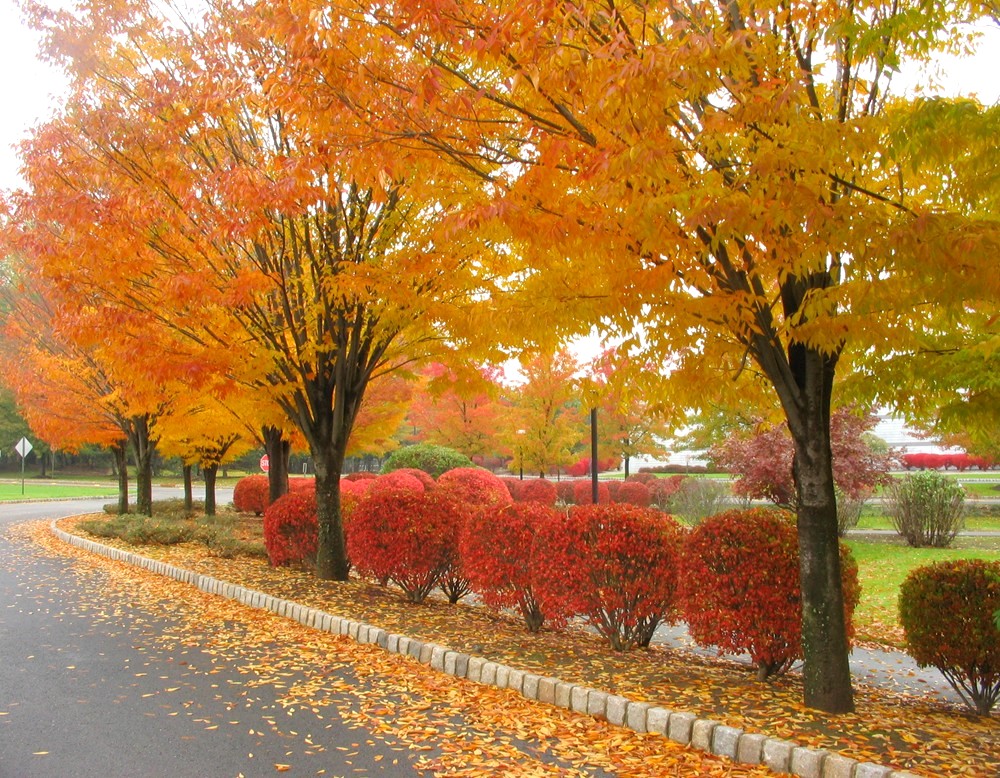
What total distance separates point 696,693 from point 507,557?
8.07 ft

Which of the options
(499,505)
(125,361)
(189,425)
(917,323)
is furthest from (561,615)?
(189,425)

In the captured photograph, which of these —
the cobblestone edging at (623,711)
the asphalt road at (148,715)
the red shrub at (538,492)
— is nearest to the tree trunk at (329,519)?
the cobblestone edging at (623,711)

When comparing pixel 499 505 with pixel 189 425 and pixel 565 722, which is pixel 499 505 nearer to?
pixel 565 722

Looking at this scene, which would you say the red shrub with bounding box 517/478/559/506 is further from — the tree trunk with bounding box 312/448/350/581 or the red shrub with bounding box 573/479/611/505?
the tree trunk with bounding box 312/448/350/581

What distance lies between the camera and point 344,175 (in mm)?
7844

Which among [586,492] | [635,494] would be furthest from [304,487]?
[635,494]

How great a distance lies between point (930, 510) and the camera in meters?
16.1

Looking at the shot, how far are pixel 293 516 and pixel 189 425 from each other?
7000 millimetres

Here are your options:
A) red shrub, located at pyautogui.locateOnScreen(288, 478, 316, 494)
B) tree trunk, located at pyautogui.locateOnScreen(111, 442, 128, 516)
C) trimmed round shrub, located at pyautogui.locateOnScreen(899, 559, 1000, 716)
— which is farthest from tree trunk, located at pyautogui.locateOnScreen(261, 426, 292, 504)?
trimmed round shrub, located at pyautogui.locateOnScreen(899, 559, 1000, 716)

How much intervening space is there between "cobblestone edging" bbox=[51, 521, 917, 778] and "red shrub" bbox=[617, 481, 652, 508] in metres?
17.5

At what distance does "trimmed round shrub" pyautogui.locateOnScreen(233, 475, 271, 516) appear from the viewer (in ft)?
77.0

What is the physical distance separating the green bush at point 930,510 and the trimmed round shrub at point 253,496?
58.2 ft

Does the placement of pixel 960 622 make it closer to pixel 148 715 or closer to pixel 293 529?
pixel 148 715

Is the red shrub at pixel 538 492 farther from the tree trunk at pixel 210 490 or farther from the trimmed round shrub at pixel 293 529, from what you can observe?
the trimmed round shrub at pixel 293 529
